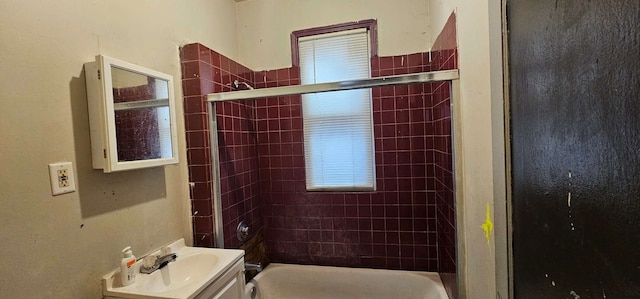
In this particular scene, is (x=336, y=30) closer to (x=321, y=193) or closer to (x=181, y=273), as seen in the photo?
(x=321, y=193)

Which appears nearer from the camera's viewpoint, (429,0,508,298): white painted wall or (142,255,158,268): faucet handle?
(429,0,508,298): white painted wall

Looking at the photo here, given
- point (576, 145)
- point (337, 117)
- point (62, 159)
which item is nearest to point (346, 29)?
point (337, 117)

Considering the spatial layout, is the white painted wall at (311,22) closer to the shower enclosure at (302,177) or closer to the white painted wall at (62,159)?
the shower enclosure at (302,177)

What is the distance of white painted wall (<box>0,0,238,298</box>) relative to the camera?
93cm

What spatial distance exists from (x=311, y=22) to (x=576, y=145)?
226 centimetres

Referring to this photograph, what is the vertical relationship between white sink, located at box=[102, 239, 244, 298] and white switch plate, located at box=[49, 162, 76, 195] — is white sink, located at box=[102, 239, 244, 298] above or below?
below

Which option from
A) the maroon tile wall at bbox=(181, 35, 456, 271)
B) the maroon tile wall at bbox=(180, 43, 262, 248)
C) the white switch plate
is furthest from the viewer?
the maroon tile wall at bbox=(181, 35, 456, 271)

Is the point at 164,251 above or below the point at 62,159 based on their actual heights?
below

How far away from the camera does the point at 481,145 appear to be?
1.08m

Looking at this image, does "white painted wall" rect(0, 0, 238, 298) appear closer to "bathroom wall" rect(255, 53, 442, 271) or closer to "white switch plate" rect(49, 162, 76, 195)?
"white switch plate" rect(49, 162, 76, 195)

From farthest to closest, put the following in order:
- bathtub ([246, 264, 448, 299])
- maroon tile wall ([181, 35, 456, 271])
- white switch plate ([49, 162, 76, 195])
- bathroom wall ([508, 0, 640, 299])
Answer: bathtub ([246, 264, 448, 299]) → maroon tile wall ([181, 35, 456, 271]) → white switch plate ([49, 162, 76, 195]) → bathroom wall ([508, 0, 640, 299])

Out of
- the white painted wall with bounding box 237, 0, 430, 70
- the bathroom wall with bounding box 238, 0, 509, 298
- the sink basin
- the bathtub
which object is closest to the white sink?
the sink basin

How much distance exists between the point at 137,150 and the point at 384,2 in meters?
2.01

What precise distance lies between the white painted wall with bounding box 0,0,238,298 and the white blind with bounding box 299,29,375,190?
117 cm
